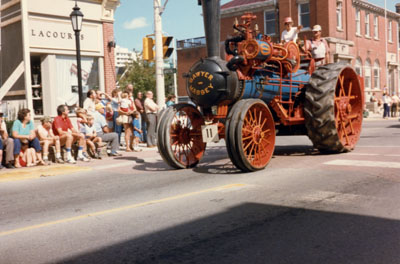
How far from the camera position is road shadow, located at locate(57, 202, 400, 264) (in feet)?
12.6

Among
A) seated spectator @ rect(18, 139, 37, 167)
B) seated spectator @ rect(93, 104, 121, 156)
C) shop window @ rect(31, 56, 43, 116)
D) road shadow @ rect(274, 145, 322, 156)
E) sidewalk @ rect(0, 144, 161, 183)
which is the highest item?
shop window @ rect(31, 56, 43, 116)

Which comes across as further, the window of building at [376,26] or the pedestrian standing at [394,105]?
the window of building at [376,26]

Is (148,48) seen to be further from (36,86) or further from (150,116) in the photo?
(36,86)

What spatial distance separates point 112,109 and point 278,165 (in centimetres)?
693

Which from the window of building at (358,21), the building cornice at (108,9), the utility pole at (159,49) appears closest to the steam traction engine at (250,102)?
the utility pole at (159,49)

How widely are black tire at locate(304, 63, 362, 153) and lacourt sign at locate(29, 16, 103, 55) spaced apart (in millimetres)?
10665

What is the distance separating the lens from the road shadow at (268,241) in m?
3.83

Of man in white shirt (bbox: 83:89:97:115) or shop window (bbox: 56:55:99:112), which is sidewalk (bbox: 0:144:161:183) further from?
shop window (bbox: 56:55:99:112)

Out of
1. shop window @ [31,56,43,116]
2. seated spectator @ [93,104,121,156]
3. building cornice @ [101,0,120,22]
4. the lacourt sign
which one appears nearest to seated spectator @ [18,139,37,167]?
seated spectator @ [93,104,121,156]

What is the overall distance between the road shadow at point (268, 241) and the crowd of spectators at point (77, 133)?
6706mm

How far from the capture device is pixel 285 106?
32.0 ft

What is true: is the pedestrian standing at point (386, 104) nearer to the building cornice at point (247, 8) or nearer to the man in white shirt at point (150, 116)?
the building cornice at point (247, 8)

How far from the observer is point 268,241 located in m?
4.24

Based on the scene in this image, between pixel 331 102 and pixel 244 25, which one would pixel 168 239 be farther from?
pixel 331 102
